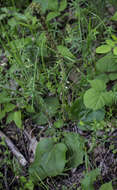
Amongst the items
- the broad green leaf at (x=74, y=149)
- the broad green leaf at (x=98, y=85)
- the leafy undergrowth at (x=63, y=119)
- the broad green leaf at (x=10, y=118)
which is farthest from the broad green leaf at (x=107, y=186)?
the broad green leaf at (x=10, y=118)

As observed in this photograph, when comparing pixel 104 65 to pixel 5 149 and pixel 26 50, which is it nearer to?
pixel 26 50

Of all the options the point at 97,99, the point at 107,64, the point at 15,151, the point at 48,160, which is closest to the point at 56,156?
the point at 48,160

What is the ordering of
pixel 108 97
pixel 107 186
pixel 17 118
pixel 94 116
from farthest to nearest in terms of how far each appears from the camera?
pixel 17 118 < pixel 94 116 < pixel 108 97 < pixel 107 186

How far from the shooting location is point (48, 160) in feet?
5.27

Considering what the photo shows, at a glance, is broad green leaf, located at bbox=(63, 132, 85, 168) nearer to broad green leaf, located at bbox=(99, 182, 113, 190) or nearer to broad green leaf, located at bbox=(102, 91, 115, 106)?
broad green leaf, located at bbox=(99, 182, 113, 190)

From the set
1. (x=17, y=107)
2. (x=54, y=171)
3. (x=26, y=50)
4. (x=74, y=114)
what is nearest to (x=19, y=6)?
(x=26, y=50)

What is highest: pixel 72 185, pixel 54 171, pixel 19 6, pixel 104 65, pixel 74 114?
pixel 19 6

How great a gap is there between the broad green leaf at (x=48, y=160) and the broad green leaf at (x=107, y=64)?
672mm

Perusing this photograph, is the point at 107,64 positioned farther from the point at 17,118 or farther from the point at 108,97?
the point at 17,118

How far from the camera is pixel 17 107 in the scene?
195cm

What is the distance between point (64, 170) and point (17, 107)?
0.69 m

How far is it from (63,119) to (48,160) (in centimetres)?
36

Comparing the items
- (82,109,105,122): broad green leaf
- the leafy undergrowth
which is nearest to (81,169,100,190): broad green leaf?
the leafy undergrowth

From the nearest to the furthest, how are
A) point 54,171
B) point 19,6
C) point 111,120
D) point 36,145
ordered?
point 54,171 → point 111,120 → point 36,145 → point 19,6
